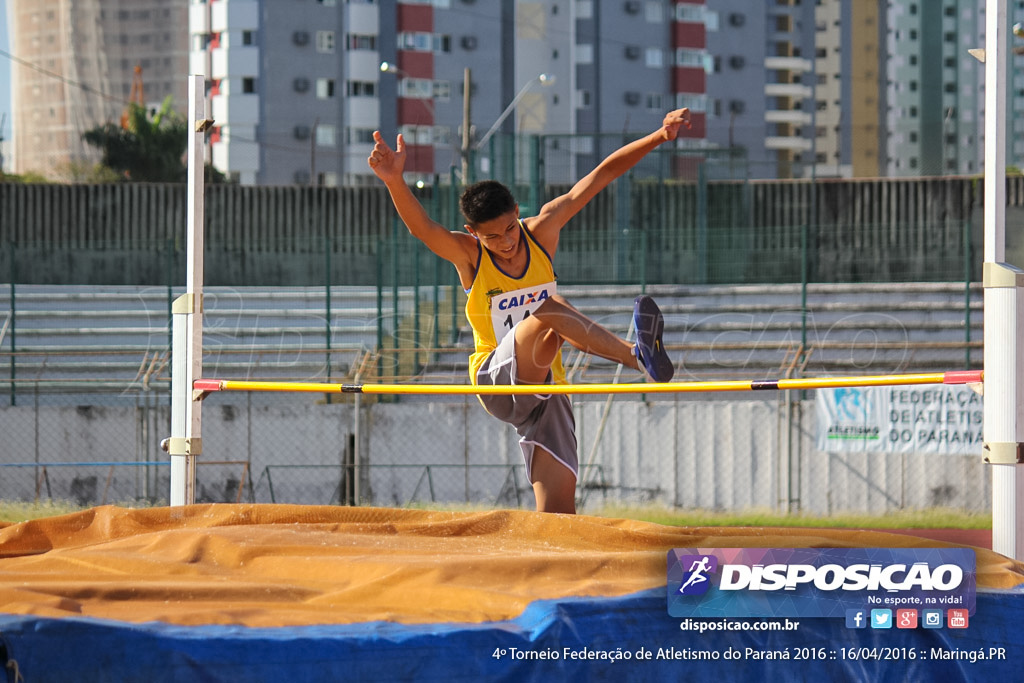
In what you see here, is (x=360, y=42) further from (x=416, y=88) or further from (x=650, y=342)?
(x=650, y=342)

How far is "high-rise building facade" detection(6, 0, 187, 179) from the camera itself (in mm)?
38469

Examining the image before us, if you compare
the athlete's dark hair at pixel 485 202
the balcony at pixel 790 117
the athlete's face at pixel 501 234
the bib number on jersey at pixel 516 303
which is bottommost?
the bib number on jersey at pixel 516 303

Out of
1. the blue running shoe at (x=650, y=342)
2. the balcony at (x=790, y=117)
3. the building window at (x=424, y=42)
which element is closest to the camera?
the blue running shoe at (x=650, y=342)

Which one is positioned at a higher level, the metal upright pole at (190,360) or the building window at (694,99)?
the building window at (694,99)

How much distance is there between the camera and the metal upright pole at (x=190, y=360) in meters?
4.82

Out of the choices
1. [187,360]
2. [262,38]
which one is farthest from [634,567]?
[262,38]

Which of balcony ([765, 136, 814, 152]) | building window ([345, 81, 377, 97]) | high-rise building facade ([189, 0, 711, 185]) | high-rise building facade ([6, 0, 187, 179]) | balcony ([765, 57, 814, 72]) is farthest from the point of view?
balcony ([765, 57, 814, 72])

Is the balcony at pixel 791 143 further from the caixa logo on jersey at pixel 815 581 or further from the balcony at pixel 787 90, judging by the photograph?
the caixa logo on jersey at pixel 815 581

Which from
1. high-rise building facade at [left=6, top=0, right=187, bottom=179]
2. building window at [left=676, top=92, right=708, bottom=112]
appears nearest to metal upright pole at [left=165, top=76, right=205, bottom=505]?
high-rise building facade at [left=6, top=0, right=187, bottom=179]

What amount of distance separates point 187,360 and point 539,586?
2349 mm

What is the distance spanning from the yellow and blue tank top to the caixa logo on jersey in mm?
1800

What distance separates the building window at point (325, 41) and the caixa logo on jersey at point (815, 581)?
3610cm

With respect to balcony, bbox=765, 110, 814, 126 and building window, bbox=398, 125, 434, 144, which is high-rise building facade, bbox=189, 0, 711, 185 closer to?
building window, bbox=398, 125, 434, 144

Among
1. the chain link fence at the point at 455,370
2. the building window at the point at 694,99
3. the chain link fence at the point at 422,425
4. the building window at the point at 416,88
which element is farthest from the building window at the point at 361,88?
the chain link fence at the point at 422,425
